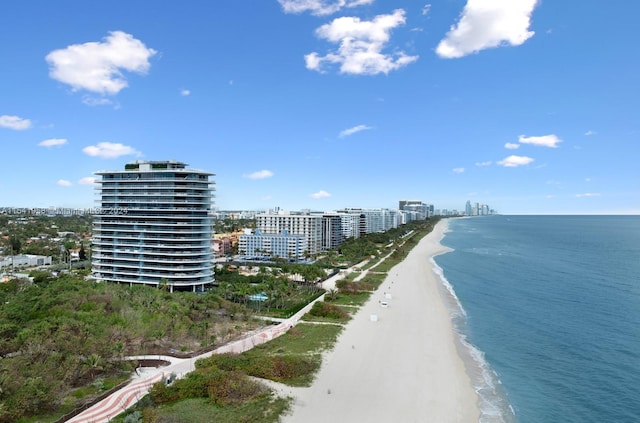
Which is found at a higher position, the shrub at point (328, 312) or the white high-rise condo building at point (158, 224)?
the white high-rise condo building at point (158, 224)

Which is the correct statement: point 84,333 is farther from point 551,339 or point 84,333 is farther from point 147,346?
point 551,339

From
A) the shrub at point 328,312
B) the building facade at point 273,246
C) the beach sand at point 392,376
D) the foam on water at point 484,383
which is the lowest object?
the foam on water at point 484,383

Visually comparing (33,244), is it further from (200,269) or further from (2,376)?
(2,376)

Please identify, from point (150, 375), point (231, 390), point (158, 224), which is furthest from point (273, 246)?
point (231, 390)

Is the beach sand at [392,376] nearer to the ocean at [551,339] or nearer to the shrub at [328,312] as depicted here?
the ocean at [551,339]

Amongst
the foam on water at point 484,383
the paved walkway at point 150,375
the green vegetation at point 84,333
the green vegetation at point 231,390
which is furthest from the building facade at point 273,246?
the green vegetation at point 231,390

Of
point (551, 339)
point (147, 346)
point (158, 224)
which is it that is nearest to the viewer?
point (147, 346)

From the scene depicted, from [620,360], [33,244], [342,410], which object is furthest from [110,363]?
[33,244]
